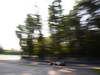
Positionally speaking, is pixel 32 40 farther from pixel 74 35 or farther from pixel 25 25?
pixel 74 35

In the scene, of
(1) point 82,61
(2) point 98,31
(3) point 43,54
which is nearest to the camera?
(2) point 98,31

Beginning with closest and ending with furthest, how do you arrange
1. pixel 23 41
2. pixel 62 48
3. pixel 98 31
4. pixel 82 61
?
1. pixel 98 31
2. pixel 82 61
3. pixel 62 48
4. pixel 23 41

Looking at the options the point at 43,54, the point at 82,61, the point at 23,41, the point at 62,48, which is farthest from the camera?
the point at 23,41

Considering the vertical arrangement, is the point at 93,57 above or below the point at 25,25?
below

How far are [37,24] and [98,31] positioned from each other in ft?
60.8

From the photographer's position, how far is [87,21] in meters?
52.8

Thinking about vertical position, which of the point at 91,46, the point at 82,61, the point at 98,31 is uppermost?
the point at 98,31

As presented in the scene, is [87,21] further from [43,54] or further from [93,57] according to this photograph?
[43,54]

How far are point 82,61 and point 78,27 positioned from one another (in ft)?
25.2

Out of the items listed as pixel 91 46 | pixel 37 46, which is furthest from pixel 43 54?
pixel 91 46

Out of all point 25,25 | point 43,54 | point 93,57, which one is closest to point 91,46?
point 93,57

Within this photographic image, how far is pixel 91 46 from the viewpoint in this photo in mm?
51094

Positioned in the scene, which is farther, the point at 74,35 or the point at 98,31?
the point at 74,35

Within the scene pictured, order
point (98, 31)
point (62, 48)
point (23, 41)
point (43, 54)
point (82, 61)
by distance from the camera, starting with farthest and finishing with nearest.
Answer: point (23, 41) < point (43, 54) < point (62, 48) < point (82, 61) < point (98, 31)
